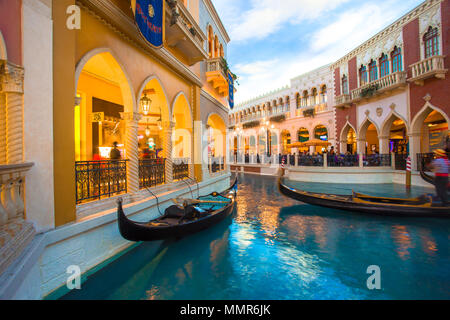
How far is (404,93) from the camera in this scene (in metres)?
10.7

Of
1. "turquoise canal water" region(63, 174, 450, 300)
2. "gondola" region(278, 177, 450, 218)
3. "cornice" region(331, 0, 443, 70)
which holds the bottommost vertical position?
"turquoise canal water" region(63, 174, 450, 300)

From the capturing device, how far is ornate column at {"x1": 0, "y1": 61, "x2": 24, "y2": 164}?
2.11 meters

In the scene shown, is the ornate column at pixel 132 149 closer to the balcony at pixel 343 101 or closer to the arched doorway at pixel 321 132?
the balcony at pixel 343 101

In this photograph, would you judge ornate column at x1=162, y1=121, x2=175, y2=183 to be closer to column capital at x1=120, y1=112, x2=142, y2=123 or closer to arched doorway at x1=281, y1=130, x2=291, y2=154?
column capital at x1=120, y1=112, x2=142, y2=123

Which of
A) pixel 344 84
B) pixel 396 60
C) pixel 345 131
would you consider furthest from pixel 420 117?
pixel 344 84

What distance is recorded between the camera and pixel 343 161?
1158 cm

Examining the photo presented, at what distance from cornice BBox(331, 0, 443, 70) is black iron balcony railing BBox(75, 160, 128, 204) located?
44.9 ft

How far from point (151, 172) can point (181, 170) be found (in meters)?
1.64

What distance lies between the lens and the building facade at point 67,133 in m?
2.10

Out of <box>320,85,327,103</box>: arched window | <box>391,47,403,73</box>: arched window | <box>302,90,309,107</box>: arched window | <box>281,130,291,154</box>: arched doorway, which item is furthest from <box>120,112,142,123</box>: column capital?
<box>281,130,291,154</box>: arched doorway

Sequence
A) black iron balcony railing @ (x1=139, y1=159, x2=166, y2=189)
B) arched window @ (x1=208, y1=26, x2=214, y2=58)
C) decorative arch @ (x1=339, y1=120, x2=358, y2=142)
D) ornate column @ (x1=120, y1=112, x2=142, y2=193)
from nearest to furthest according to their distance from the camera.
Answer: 1. ornate column @ (x1=120, y1=112, x2=142, y2=193)
2. black iron balcony railing @ (x1=139, y1=159, x2=166, y2=189)
3. arched window @ (x1=208, y1=26, x2=214, y2=58)
4. decorative arch @ (x1=339, y1=120, x2=358, y2=142)

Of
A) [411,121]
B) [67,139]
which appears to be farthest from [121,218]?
[411,121]

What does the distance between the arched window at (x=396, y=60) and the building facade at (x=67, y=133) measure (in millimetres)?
11172

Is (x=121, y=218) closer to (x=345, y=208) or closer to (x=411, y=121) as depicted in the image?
(x=345, y=208)
